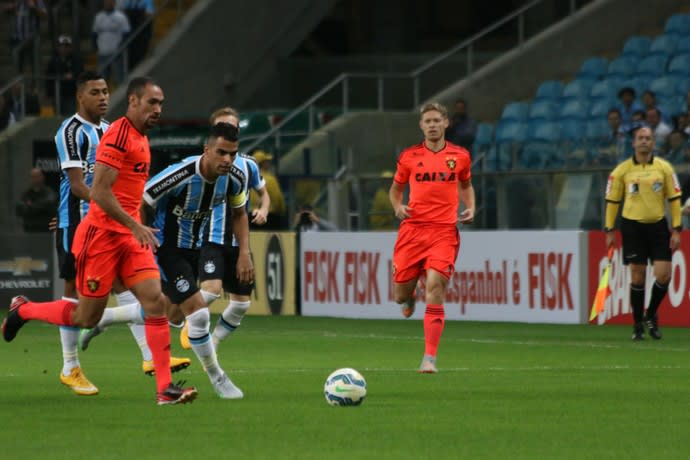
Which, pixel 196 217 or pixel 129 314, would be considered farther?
pixel 129 314

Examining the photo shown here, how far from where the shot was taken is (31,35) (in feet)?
108

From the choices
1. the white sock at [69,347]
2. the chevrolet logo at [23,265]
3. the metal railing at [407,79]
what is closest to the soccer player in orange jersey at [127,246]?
the white sock at [69,347]

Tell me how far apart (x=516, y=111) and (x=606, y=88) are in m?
1.77

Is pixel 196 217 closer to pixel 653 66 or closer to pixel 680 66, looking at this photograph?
pixel 680 66

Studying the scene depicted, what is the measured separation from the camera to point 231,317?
15016mm

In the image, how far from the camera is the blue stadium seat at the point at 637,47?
29.2 m

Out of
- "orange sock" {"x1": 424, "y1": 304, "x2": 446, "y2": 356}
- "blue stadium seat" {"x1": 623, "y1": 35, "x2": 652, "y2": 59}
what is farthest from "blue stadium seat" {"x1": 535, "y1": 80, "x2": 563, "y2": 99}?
"orange sock" {"x1": 424, "y1": 304, "x2": 446, "y2": 356}

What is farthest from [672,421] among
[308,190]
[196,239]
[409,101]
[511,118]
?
[409,101]

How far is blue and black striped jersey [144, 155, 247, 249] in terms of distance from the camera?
39.2 ft

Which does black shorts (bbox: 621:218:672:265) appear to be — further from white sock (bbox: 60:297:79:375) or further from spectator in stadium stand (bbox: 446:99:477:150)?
spectator in stadium stand (bbox: 446:99:477:150)

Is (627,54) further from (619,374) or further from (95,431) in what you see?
(95,431)

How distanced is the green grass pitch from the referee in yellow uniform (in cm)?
58

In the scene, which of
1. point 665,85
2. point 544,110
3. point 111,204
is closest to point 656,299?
point 111,204

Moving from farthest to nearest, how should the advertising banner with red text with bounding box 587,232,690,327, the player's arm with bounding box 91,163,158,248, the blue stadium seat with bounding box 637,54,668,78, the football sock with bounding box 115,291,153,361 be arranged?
the blue stadium seat with bounding box 637,54,668,78
the advertising banner with red text with bounding box 587,232,690,327
the football sock with bounding box 115,291,153,361
the player's arm with bounding box 91,163,158,248
